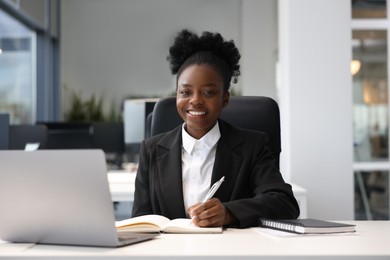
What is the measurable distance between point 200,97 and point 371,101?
2.32 meters

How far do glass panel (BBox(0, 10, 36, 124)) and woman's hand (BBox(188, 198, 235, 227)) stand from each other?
5656 mm

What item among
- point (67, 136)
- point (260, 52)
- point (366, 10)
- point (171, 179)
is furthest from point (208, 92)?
point (260, 52)

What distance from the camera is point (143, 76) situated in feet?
32.0

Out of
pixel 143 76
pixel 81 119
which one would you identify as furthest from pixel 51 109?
pixel 143 76

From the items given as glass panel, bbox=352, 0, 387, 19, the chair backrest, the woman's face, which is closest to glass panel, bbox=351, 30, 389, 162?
glass panel, bbox=352, 0, 387, 19

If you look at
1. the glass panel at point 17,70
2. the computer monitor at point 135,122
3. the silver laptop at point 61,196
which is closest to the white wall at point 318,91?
the computer monitor at point 135,122

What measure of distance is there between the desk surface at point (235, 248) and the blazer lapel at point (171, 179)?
0.41 metres

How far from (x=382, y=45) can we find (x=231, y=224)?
2.66 m

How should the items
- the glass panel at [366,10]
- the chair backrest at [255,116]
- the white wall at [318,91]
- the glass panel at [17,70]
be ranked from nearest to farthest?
the chair backrest at [255,116] < the white wall at [318,91] < the glass panel at [366,10] < the glass panel at [17,70]

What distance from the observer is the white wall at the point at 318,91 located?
3.73m

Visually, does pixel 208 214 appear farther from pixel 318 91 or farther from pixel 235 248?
pixel 318 91

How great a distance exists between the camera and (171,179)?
192cm

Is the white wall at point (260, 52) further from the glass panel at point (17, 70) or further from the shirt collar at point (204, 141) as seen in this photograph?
the shirt collar at point (204, 141)

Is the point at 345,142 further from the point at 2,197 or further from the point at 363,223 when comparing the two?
the point at 2,197
